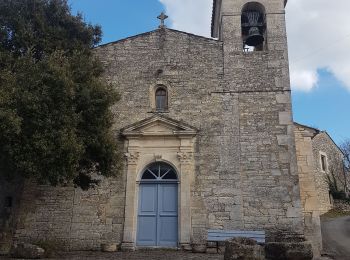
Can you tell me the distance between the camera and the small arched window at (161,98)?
43.0ft

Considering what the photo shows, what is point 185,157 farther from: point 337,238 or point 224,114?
point 337,238

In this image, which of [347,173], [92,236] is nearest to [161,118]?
[92,236]

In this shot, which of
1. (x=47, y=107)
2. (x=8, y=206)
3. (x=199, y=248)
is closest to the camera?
(x=47, y=107)

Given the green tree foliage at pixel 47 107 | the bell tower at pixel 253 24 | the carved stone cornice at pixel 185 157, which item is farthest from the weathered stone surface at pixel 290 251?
the bell tower at pixel 253 24

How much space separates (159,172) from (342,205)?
63.8ft

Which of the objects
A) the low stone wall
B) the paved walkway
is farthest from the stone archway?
the low stone wall

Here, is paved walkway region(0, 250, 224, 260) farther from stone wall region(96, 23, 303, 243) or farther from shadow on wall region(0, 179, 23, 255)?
shadow on wall region(0, 179, 23, 255)

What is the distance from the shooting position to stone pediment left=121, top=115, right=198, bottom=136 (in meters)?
12.4

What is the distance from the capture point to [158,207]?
1212 cm

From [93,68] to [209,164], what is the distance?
170 inches

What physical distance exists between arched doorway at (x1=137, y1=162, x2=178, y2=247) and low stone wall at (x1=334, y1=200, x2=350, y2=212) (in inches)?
735

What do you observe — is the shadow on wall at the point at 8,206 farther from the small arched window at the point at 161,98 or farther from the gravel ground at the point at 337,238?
the gravel ground at the point at 337,238

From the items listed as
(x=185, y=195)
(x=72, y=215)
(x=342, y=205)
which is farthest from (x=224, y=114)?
(x=342, y=205)

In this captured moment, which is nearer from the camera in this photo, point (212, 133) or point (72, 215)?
point (72, 215)
